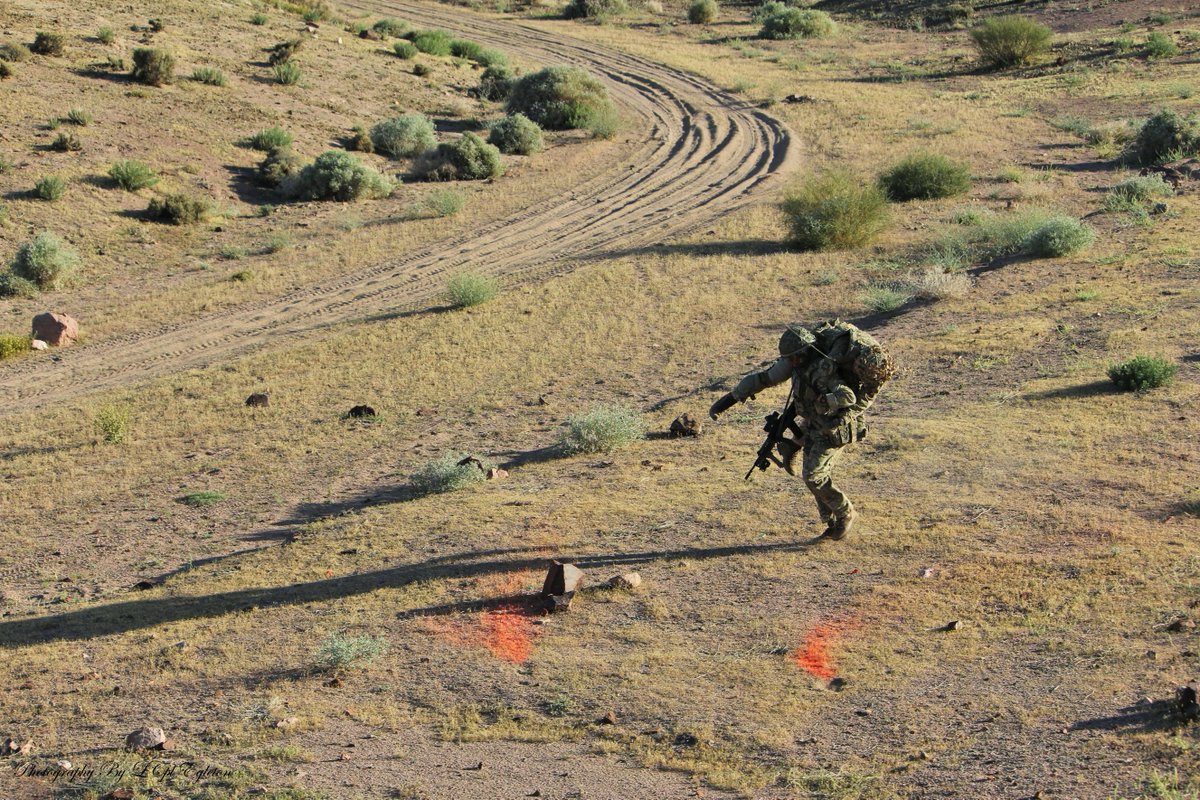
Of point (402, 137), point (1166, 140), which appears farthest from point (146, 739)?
point (402, 137)

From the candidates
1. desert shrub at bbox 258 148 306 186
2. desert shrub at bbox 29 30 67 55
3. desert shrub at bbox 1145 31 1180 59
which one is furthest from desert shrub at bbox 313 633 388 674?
desert shrub at bbox 1145 31 1180 59

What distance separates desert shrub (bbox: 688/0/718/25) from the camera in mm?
46447

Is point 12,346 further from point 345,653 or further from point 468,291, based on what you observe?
point 345,653

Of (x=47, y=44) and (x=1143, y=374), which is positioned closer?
(x=1143, y=374)

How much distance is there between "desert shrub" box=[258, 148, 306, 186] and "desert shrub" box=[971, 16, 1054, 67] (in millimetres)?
21189

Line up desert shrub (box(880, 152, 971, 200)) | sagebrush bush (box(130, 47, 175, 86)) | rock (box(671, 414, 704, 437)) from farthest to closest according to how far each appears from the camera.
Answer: sagebrush bush (box(130, 47, 175, 86)), desert shrub (box(880, 152, 971, 200)), rock (box(671, 414, 704, 437))

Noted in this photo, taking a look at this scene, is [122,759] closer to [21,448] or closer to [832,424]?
[832,424]

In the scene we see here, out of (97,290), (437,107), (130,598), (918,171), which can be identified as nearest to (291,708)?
(130,598)

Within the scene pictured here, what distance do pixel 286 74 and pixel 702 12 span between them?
20.7m

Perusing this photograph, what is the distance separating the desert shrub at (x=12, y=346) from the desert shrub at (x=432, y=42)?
21.9 meters

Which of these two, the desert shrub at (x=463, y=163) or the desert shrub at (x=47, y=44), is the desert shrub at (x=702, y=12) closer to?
the desert shrub at (x=463, y=163)

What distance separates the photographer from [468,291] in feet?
62.5

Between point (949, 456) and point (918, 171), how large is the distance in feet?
41.8

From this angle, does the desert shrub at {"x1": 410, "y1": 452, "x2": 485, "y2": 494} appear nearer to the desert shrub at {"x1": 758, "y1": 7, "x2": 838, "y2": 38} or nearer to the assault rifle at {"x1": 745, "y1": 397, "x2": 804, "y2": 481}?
the assault rifle at {"x1": 745, "y1": 397, "x2": 804, "y2": 481}
